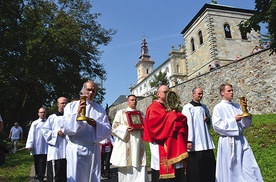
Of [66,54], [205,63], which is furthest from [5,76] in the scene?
[205,63]

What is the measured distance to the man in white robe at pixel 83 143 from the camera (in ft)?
13.1

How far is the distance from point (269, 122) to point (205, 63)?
24.3 metres

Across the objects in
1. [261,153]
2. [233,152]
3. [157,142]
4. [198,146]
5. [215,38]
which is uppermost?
[215,38]

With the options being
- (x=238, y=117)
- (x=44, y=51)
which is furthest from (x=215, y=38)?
(x=238, y=117)

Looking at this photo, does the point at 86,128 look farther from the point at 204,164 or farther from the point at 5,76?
the point at 5,76

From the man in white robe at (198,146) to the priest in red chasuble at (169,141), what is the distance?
153cm

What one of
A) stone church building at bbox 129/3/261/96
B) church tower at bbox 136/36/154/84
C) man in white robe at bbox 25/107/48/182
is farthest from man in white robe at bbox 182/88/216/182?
church tower at bbox 136/36/154/84

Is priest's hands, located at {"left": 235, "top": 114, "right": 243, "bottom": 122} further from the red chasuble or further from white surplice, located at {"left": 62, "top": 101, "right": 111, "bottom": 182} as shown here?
white surplice, located at {"left": 62, "top": 101, "right": 111, "bottom": 182}

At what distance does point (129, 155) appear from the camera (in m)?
5.27

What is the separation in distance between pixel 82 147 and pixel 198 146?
8.55ft

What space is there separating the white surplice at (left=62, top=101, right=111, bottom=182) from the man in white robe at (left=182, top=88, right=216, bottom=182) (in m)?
2.12

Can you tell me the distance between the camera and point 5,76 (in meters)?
17.8

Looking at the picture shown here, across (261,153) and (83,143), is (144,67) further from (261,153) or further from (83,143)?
(83,143)

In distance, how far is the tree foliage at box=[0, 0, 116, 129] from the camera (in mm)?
17828
